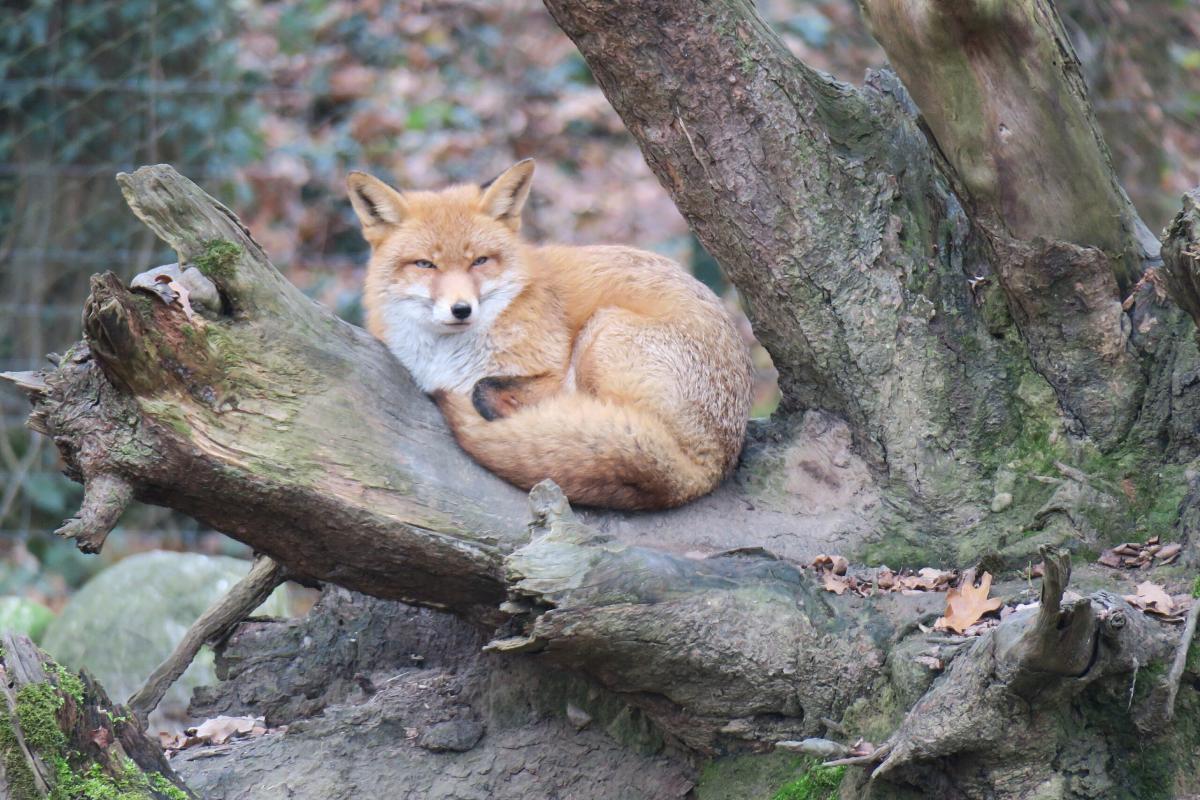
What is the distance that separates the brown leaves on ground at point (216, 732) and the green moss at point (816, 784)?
1664mm

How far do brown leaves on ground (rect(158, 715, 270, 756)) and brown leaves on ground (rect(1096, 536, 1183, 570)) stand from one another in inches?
102

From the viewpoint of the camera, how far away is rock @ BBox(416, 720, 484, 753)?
354 cm

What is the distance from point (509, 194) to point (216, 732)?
7.04 feet

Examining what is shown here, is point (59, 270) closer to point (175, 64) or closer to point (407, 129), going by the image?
point (175, 64)

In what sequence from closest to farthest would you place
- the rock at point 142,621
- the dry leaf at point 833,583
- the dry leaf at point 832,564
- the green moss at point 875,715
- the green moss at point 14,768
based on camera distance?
the green moss at point 14,768 < the green moss at point 875,715 < the dry leaf at point 833,583 < the dry leaf at point 832,564 < the rock at point 142,621

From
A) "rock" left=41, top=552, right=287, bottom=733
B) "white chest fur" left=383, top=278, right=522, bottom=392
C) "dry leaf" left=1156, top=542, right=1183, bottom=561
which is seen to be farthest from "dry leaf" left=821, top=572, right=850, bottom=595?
"rock" left=41, top=552, right=287, bottom=733

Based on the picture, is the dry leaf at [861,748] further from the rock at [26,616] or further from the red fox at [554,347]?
the rock at [26,616]

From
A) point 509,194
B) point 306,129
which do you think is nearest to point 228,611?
point 509,194

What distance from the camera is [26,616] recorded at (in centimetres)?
650

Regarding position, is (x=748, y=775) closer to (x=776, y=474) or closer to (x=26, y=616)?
(x=776, y=474)

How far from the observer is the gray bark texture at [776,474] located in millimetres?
2930

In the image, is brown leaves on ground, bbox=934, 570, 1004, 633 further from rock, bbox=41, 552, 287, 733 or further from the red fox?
rock, bbox=41, 552, 287, 733

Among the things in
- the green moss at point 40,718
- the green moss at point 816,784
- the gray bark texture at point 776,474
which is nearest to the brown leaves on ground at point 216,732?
the gray bark texture at point 776,474

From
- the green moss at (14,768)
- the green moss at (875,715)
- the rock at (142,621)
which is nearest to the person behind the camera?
the green moss at (14,768)
